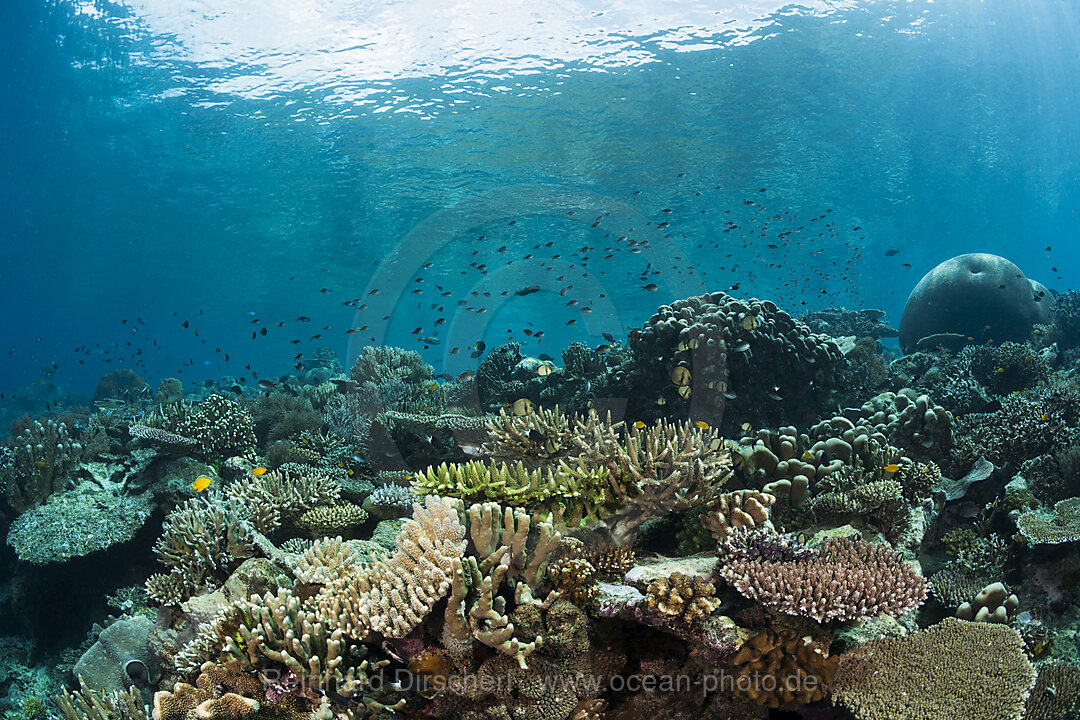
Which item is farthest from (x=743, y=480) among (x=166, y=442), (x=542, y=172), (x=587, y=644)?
(x=542, y=172)

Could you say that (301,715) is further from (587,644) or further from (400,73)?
(400,73)

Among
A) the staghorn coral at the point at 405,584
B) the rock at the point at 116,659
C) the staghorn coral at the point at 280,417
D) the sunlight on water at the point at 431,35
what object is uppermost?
the sunlight on water at the point at 431,35

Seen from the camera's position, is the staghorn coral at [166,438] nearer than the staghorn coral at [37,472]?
Yes

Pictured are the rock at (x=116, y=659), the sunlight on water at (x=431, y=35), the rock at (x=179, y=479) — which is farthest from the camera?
the sunlight on water at (x=431, y=35)

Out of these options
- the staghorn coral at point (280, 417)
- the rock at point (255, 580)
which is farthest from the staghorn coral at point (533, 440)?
the staghorn coral at point (280, 417)

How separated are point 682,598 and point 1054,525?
165 inches

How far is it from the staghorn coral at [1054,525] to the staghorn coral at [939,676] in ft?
6.26

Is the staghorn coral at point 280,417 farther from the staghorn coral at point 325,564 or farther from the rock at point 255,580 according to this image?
the staghorn coral at point 325,564

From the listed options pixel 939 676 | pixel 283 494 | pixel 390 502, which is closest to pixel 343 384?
pixel 283 494

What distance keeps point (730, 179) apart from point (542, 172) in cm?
978

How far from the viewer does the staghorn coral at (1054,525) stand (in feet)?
15.0

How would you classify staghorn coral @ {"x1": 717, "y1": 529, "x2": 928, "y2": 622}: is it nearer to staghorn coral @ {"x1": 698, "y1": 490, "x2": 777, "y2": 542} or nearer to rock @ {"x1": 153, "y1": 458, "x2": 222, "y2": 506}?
staghorn coral @ {"x1": 698, "y1": 490, "x2": 777, "y2": 542}

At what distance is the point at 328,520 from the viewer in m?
5.98

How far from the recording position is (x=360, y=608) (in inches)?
122
